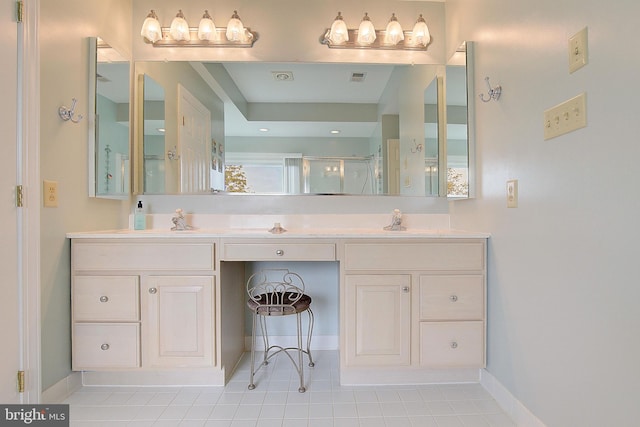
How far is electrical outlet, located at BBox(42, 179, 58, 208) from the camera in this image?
4.99 feet

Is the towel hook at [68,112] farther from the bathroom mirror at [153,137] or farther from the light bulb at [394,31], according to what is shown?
the light bulb at [394,31]

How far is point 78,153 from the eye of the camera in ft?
5.74

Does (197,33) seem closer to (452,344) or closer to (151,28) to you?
(151,28)

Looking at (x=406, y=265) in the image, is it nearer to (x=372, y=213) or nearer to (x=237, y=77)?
(x=372, y=213)

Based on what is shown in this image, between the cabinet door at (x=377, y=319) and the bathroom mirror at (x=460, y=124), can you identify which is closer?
the cabinet door at (x=377, y=319)

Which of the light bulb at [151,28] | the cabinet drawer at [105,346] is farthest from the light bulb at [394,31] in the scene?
the cabinet drawer at [105,346]

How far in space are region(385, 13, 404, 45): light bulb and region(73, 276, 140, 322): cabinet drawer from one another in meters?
2.13

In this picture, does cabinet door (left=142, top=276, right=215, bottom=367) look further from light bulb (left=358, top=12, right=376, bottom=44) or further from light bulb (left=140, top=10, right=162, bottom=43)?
light bulb (left=358, top=12, right=376, bottom=44)

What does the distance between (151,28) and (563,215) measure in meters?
2.47

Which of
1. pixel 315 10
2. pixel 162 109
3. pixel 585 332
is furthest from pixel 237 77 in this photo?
pixel 585 332

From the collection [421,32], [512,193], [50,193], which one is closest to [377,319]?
[512,193]

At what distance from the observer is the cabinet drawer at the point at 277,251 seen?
1710mm

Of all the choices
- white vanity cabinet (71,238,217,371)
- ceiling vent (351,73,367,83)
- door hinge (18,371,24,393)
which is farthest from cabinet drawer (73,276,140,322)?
ceiling vent (351,73,367,83)

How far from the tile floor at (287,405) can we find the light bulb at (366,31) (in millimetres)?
2119
